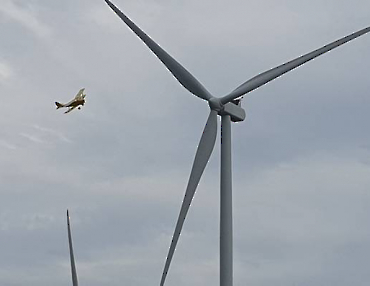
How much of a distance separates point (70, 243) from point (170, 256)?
2421 centimetres

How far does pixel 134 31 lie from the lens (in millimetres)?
53312

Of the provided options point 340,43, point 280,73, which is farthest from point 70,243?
point 340,43

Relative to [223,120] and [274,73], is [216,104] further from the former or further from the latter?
[274,73]

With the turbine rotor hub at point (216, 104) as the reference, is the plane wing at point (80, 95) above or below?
above

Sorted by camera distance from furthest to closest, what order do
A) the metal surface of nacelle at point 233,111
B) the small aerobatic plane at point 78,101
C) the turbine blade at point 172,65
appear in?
1. the small aerobatic plane at point 78,101
2. the turbine blade at point 172,65
3. the metal surface of nacelle at point 233,111

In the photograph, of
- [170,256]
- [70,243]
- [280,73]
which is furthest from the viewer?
[70,243]

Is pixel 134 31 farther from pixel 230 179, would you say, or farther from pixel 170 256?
pixel 170 256

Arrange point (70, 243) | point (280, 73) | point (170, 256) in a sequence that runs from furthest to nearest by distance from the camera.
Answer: point (70, 243)
point (280, 73)
point (170, 256)

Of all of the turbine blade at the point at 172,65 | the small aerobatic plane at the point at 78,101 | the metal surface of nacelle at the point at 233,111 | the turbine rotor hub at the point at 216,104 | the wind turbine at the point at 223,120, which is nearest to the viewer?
the wind turbine at the point at 223,120

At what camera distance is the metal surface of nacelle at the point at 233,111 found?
52000 millimetres

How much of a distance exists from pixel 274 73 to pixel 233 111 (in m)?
4.19

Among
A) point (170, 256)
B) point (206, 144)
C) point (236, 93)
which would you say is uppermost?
point (236, 93)

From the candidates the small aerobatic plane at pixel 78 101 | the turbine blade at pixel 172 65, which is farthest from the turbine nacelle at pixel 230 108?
the small aerobatic plane at pixel 78 101

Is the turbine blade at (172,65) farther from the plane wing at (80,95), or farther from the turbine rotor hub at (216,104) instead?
the plane wing at (80,95)
